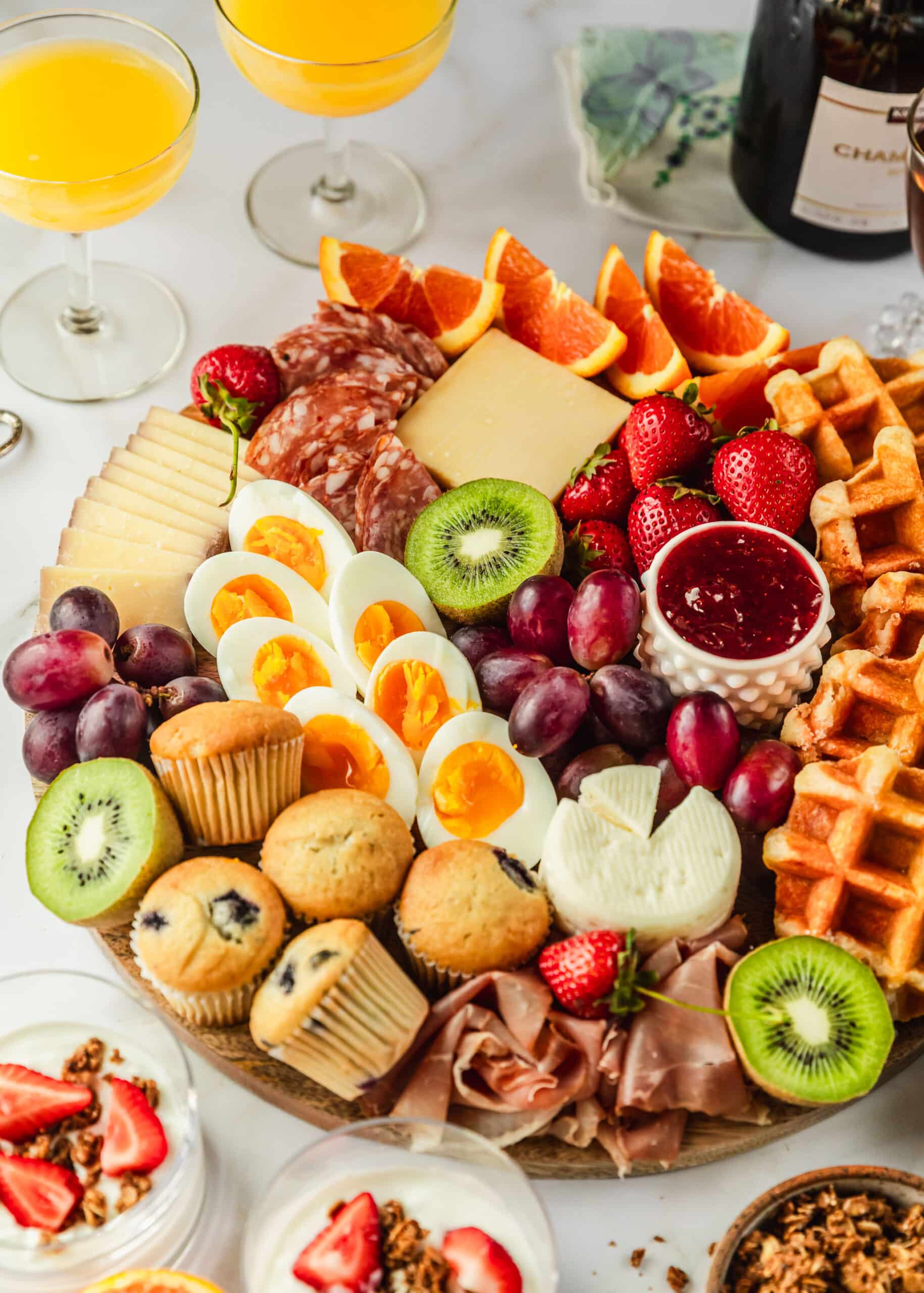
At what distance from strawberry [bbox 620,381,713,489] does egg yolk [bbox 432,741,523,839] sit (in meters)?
0.60

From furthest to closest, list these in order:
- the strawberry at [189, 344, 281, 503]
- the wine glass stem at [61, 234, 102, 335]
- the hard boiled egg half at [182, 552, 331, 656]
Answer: the wine glass stem at [61, 234, 102, 335], the strawberry at [189, 344, 281, 503], the hard boiled egg half at [182, 552, 331, 656]

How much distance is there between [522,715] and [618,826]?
8.8 inches

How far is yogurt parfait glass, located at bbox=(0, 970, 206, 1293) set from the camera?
1719 millimetres

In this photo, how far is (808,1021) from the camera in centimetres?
187

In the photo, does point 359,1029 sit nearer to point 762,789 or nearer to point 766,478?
point 762,789

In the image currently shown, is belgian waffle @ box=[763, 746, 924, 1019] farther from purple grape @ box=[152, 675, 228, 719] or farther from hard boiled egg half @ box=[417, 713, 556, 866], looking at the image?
purple grape @ box=[152, 675, 228, 719]

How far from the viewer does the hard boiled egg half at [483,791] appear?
2.12 metres

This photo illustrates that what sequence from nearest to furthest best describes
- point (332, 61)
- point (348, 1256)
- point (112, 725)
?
point (348, 1256), point (112, 725), point (332, 61)

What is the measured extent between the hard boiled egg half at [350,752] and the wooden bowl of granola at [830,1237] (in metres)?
0.76

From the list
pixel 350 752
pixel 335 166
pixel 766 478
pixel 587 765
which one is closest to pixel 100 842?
pixel 350 752

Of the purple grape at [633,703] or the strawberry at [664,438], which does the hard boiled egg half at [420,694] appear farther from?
the strawberry at [664,438]

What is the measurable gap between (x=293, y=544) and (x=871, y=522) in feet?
3.34

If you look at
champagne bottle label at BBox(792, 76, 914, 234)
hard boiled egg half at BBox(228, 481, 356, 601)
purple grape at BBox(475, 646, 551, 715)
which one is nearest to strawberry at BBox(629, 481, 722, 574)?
purple grape at BBox(475, 646, 551, 715)

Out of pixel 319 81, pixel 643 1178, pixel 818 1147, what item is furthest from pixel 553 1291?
pixel 319 81
